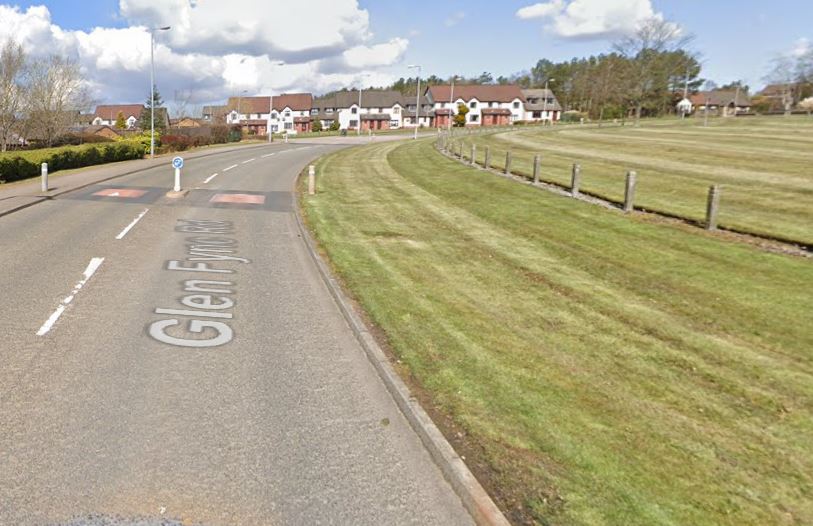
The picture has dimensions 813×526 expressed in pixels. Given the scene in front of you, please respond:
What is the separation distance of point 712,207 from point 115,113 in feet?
447

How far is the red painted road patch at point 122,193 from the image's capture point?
60.4ft

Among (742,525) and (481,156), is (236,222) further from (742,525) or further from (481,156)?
(481,156)

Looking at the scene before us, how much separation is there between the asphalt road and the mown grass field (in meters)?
10.3

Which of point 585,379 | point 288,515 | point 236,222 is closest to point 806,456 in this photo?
point 585,379

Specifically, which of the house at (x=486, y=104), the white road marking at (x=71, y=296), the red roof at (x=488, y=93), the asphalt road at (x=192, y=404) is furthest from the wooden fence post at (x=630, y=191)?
the red roof at (x=488, y=93)

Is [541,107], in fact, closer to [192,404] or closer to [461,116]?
[461,116]

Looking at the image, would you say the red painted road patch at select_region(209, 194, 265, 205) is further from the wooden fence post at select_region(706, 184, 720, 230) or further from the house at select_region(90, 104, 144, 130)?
the house at select_region(90, 104, 144, 130)

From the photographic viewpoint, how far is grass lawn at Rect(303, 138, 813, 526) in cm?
379

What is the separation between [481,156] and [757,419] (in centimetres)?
2701

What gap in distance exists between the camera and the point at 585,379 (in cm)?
546

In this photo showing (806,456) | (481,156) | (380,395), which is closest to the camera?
(806,456)

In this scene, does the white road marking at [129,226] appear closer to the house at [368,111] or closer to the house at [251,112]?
the house at [368,111]

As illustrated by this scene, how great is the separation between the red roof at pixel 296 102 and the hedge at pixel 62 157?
7924 cm

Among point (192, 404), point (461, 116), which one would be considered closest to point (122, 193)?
point (192, 404)
